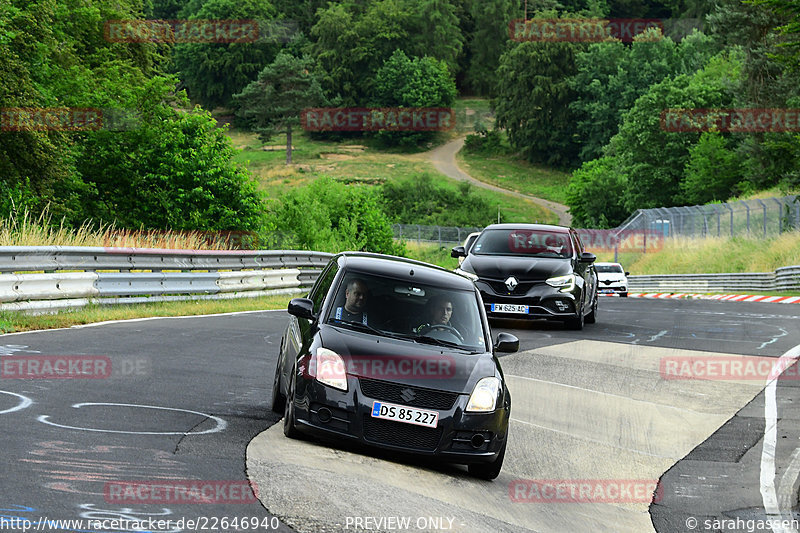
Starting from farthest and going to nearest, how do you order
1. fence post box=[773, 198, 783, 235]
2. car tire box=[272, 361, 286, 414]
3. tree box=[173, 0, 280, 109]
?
1. tree box=[173, 0, 280, 109]
2. fence post box=[773, 198, 783, 235]
3. car tire box=[272, 361, 286, 414]

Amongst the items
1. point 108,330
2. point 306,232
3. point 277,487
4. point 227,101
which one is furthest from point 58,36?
point 227,101

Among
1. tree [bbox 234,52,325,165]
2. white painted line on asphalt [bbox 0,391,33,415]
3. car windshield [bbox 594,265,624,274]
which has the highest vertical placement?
white painted line on asphalt [bbox 0,391,33,415]

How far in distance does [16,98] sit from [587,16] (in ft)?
448

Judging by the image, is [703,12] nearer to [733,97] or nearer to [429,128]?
[429,128]

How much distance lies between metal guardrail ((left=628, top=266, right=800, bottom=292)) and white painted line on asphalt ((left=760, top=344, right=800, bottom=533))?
2189 centimetres

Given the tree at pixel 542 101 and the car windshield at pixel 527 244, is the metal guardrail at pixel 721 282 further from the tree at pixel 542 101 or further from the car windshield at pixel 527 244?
the tree at pixel 542 101

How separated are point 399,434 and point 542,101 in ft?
419

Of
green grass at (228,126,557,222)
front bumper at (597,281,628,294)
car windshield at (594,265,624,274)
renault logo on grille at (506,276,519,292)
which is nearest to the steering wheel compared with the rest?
renault logo on grille at (506,276,519,292)

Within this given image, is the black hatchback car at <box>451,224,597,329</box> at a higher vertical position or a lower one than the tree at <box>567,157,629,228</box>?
higher

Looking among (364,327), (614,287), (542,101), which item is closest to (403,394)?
(364,327)

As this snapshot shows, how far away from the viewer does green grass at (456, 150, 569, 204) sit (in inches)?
4771

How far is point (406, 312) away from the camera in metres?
8.85

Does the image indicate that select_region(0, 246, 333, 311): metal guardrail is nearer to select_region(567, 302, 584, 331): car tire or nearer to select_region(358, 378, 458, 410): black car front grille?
select_region(567, 302, 584, 331): car tire

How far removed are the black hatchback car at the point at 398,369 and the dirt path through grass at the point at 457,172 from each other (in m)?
92.0
